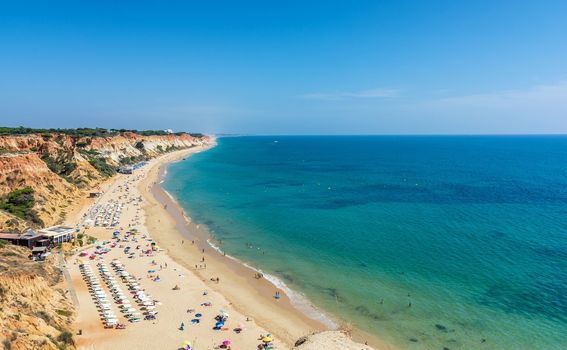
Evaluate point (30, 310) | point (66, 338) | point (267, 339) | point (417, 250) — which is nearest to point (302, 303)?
point (267, 339)

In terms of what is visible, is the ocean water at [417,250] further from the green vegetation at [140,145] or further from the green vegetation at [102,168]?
the green vegetation at [140,145]

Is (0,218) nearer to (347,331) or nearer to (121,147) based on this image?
(347,331)

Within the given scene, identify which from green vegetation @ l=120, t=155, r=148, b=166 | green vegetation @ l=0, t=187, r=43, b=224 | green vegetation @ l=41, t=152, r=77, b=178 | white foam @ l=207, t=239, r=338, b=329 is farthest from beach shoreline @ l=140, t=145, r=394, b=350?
green vegetation @ l=120, t=155, r=148, b=166

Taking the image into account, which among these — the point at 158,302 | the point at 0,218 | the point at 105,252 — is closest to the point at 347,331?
the point at 158,302

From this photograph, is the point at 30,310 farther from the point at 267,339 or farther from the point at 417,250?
the point at 417,250

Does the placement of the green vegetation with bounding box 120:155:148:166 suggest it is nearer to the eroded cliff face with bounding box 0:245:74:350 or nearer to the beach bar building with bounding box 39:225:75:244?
the beach bar building with bounding box 39:225:75:244
